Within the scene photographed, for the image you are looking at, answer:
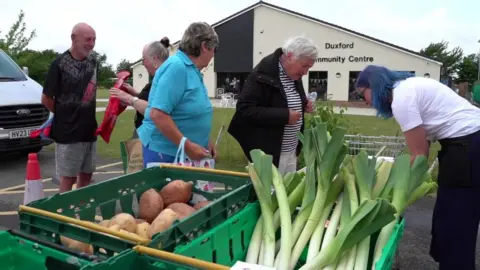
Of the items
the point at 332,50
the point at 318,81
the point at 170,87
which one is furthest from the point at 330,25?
the point at 170,87

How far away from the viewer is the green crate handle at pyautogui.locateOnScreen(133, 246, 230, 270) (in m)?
1.23

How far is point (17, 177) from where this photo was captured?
734 cm

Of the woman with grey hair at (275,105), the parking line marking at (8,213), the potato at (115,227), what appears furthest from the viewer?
the parking line marking at (8,213)

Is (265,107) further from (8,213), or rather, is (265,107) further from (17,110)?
(17,110)

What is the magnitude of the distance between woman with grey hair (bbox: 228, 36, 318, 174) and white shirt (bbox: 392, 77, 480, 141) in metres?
1.13

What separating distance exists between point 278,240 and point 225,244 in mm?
289

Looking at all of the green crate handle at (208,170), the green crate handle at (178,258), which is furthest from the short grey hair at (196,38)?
the green crate handle at (178,258)

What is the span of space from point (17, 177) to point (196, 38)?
5675 mm

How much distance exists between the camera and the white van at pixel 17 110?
7.62 m

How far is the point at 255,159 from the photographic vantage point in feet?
7.17

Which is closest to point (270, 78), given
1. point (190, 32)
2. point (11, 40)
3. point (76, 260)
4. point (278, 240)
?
point (190, 32)

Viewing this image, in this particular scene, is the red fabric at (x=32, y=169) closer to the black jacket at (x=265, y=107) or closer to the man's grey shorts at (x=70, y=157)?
the man's grey shorts at (x=70, y=157)

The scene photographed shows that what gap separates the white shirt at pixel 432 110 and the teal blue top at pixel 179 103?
50.4 inches

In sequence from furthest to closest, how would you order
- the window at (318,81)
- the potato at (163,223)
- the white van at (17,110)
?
the window at (318,81), the white van at (17,110), the potato at (163,223)
